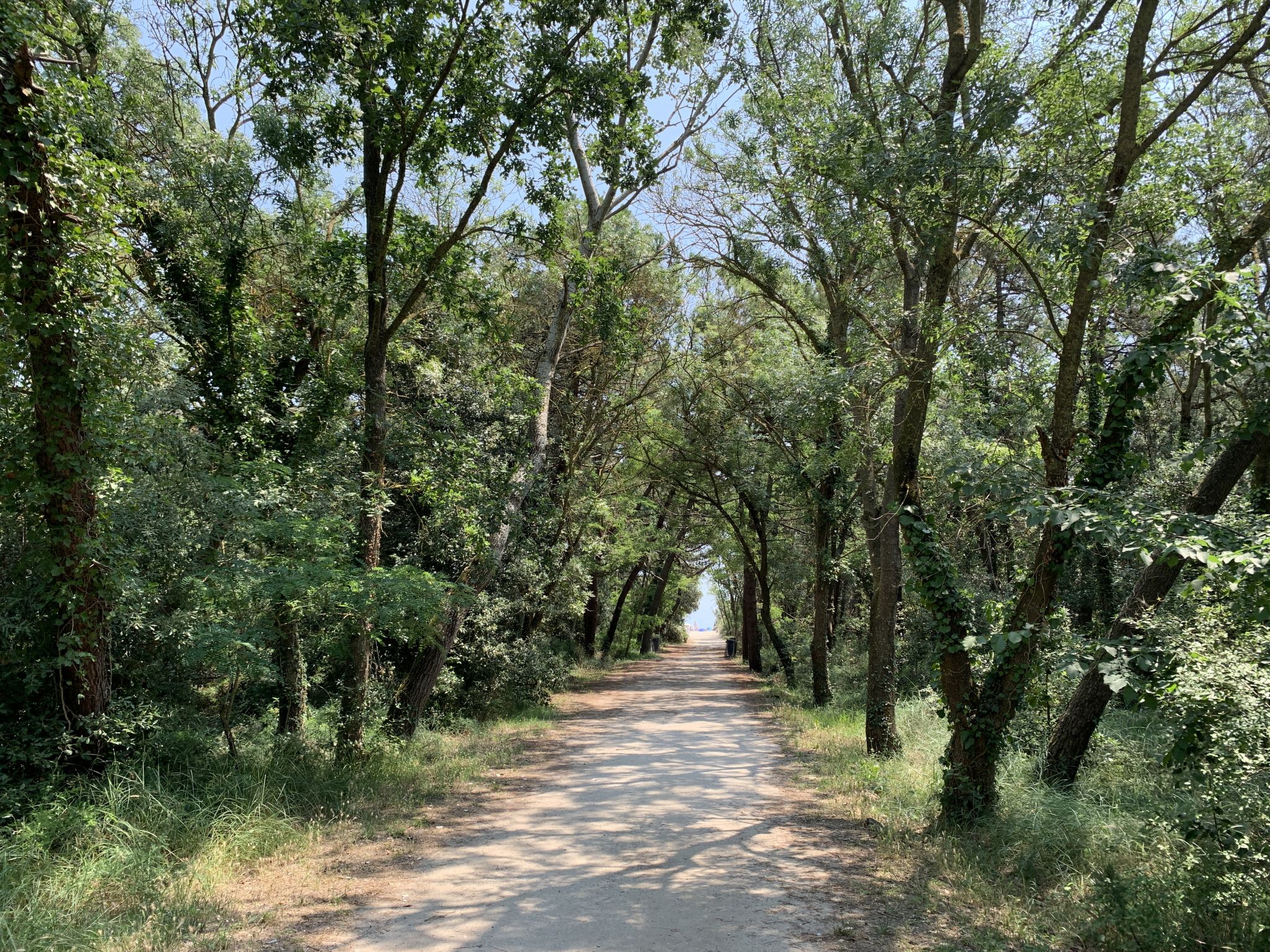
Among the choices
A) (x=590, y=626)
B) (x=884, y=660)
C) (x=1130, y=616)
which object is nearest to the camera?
(x=1130, y=616)

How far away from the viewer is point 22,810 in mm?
5660

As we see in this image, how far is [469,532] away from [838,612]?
21283mm

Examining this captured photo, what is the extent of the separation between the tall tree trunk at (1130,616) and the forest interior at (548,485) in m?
0.05

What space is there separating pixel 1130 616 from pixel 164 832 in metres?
9.05

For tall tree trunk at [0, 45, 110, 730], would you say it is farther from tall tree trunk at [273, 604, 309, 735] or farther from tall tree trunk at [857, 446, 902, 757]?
tall tree trunk at [857, 446, 902, 757]

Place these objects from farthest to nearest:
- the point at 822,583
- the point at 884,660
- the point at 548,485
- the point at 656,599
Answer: the point at 656,599 → the point at 822,583 → the point at 548,485 → the point at 884,660

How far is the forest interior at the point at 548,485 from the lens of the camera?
4.98 metres

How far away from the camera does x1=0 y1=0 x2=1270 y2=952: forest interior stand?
4980 mm

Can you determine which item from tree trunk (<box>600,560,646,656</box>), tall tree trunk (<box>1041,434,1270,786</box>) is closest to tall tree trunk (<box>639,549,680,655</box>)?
tree trunk (<box>600,560,646,656</box>)

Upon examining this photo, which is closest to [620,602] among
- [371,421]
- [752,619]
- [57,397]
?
[752,619]

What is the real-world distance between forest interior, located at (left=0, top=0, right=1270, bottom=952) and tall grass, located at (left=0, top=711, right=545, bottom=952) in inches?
1.8

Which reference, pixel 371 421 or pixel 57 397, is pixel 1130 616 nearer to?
pixel 371 421

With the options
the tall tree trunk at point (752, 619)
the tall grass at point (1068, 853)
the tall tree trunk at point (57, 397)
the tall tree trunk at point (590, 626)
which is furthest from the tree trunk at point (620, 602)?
the tall tree trunk at point (57, 397)

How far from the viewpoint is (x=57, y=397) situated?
6086 mm
